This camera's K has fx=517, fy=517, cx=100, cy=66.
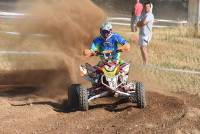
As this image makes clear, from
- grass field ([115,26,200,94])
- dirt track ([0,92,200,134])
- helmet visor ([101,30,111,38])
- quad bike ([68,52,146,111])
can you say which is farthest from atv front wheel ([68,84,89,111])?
grass field ([115,26,200,94])

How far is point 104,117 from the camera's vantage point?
8.28 m

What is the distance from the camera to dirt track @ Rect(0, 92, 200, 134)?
747 centimetres

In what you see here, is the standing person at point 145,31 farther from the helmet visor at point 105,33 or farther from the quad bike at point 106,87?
the quad bike at point 106,87

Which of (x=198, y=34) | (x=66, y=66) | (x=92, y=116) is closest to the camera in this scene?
(x=92, y=116)

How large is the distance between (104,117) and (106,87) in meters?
0.69

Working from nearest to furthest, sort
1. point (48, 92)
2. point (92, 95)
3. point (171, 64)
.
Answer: point (92, 95), point (48, 92), point (171, 64)

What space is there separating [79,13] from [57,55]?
1.29 meters

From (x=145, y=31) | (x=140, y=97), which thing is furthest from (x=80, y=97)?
(x=145, y=31)

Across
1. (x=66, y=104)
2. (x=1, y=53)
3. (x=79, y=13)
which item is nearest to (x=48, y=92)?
(x=66, y=104)

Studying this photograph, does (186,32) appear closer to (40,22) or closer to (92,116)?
(40,22)

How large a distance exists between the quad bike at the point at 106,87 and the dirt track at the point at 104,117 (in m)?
0.18

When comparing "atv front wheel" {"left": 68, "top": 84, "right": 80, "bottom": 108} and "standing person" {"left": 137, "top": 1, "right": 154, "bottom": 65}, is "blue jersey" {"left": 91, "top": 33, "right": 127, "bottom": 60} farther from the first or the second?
"standing person" {"left": 137, "top": 1, "right": 154, "bottom": 65}

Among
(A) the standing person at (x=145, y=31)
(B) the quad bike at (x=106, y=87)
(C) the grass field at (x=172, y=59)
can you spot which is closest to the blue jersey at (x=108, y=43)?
(B) the quad bike at (x=106, y=87)

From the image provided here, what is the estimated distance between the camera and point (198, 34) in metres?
20.3
